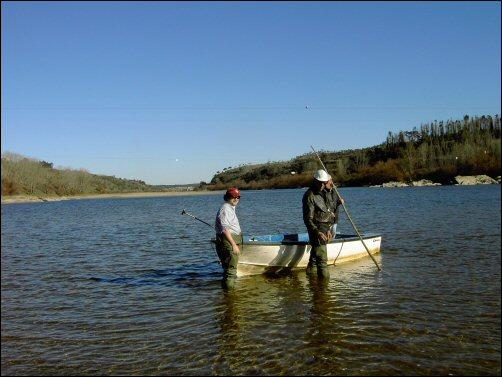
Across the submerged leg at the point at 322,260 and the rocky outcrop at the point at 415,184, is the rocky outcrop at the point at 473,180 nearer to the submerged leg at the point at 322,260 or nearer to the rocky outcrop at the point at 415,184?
the rocky outcrop at the point at 415,184

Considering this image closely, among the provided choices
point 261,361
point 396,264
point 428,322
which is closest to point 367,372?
point 261,361

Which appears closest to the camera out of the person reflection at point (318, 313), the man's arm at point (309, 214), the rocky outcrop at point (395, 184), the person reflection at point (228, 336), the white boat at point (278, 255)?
the person reflection at point (228, 336)

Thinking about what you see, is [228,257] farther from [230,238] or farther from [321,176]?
[321,176]

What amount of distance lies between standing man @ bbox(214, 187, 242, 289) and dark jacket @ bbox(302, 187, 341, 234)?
210 centimetres

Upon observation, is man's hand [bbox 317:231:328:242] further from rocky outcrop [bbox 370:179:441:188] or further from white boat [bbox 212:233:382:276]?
rocky outcrop [bbox 370:179:441:188]

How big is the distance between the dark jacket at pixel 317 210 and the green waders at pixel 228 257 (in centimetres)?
205

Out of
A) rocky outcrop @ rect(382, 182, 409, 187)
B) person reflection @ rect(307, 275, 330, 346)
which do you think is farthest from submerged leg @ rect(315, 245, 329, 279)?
rocky outcrop @ rect(382, 182, 409, 187)

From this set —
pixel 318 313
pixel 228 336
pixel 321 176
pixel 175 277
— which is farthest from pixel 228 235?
pixel 175 277

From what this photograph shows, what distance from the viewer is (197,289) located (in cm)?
1180

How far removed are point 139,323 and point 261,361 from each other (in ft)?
10.7

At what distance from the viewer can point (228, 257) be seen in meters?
10.7

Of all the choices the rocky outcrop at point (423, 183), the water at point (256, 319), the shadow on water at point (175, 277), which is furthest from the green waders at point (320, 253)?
the rocky outcrop at point (423, 183)

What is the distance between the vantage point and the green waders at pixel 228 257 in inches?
419

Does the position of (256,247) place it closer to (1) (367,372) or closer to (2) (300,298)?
(2) (300,298)
